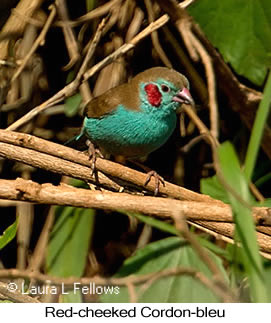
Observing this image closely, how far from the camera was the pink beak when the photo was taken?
3186 millimetres

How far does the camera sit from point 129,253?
13.3 ft

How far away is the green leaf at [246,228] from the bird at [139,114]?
63.7 inches

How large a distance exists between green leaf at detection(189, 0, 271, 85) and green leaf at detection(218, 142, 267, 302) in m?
1.77

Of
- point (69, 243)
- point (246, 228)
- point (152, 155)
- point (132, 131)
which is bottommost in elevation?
point (246, 228)

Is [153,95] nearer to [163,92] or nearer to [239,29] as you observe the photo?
[163,92]

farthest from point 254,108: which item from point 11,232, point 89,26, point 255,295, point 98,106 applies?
point 255,295

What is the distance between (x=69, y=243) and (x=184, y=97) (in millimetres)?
819

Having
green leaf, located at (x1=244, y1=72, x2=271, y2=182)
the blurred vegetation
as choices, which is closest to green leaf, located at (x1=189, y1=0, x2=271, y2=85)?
the blurred vegetation

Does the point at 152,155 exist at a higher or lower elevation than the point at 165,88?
higher

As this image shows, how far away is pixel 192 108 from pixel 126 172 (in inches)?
54.8

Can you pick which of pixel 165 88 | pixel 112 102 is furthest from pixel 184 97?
pixel 112 102

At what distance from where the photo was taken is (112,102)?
3352mm

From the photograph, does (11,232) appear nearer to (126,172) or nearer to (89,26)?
(126,172)

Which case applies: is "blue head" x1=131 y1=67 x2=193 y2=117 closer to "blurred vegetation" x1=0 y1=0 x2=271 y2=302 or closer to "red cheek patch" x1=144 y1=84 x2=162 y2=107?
"red cheek patch" x1=144 y1=84 x2=162 y2=107
